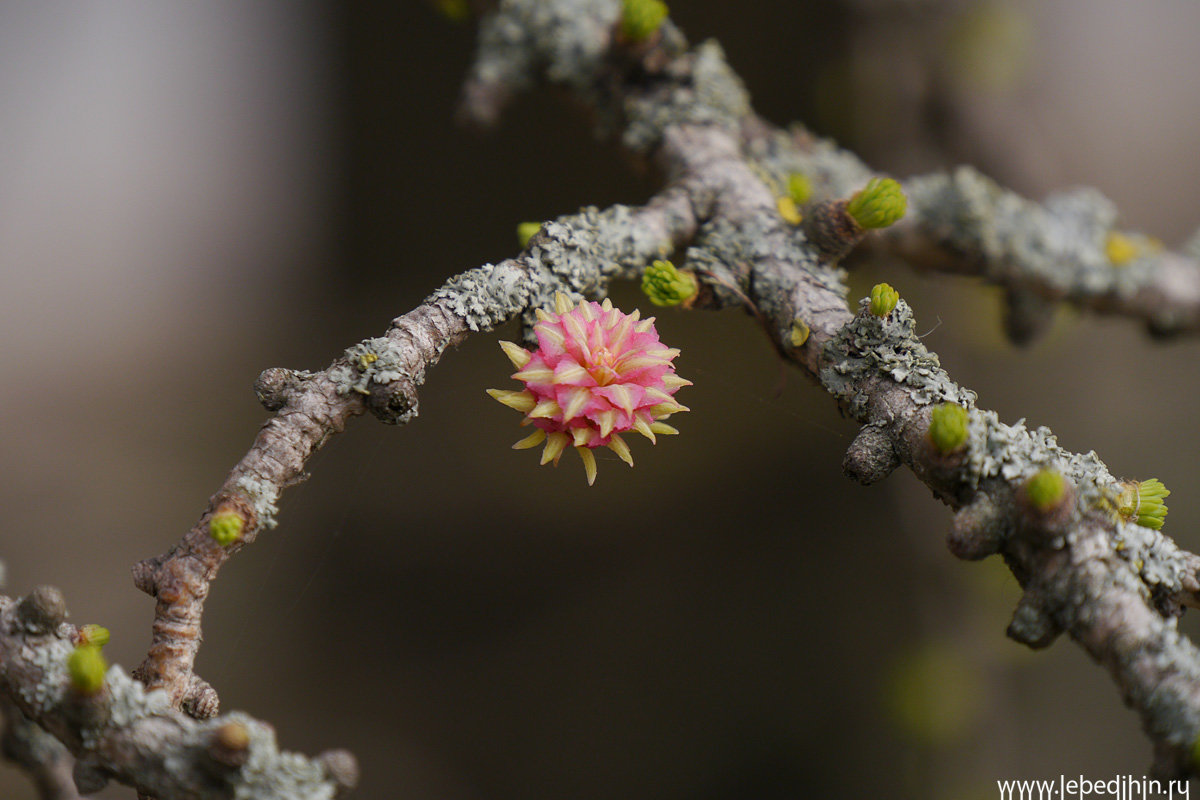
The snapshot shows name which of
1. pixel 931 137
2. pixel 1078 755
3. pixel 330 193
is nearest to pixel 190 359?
pixel 330 193

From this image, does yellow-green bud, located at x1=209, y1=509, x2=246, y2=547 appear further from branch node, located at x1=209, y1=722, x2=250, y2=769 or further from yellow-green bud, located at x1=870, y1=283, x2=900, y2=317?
yellow-green bud, located at x1=870, y1=283, x2=900, y2=317

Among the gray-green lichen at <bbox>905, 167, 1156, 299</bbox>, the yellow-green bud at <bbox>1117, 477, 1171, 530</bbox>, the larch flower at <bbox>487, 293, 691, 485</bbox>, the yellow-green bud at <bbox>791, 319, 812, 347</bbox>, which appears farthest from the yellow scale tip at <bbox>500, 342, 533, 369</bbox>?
the gray-green lichen at <bbox>905, 167, 1156, 299</bbox>

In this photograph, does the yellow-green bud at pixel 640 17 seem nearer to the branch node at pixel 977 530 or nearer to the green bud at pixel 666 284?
the green bud at pixel 666 284

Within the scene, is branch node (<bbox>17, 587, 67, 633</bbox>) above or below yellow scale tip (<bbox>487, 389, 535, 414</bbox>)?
below

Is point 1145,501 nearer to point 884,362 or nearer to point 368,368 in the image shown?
point 884,362

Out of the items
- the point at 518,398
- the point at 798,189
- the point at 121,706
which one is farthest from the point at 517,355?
the point at 798,189

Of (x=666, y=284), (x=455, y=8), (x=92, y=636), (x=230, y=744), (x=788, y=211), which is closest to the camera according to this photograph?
(x=230, y=744)
